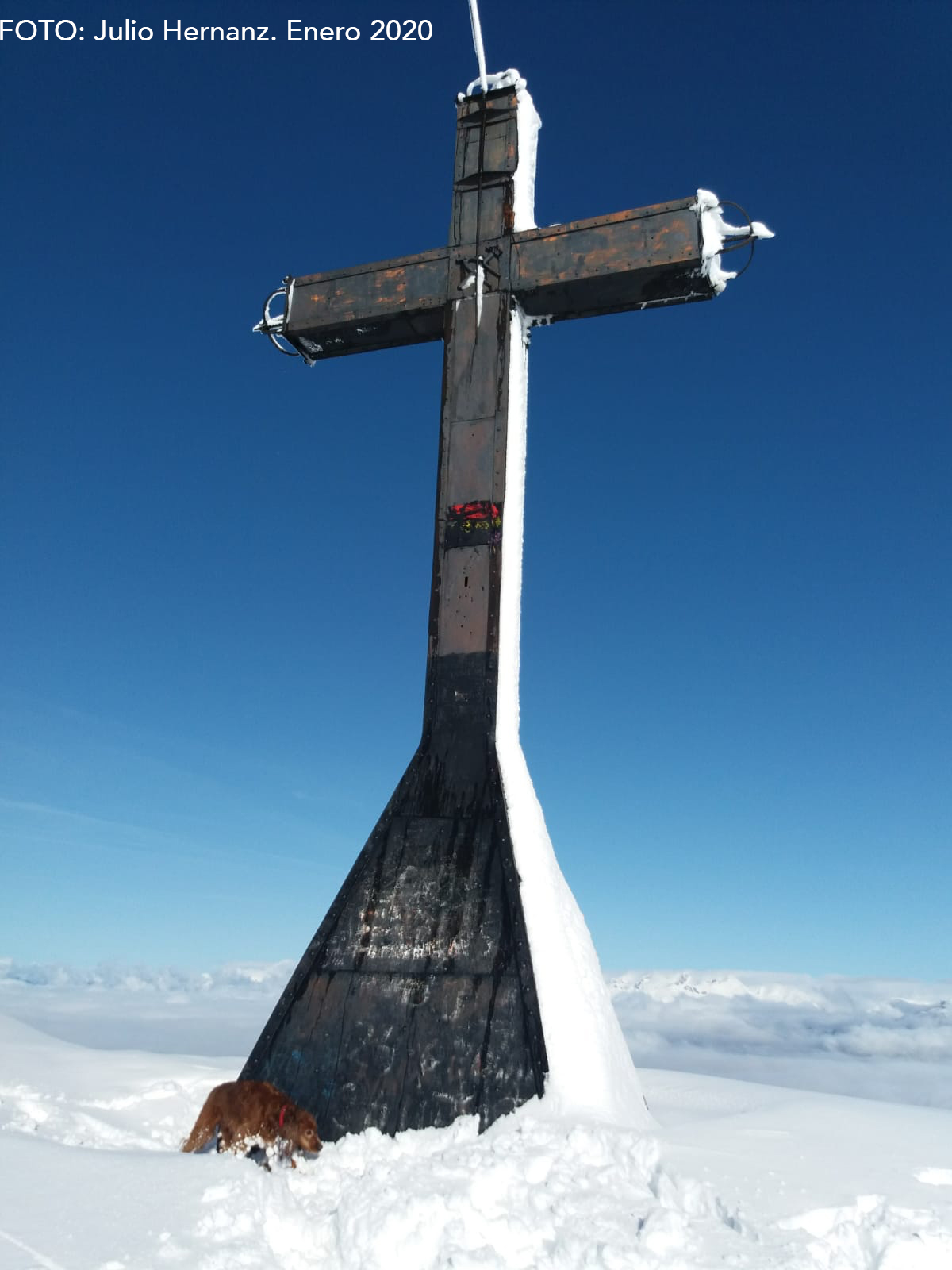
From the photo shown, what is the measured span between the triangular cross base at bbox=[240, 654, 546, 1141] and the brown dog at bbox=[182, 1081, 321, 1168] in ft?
1.45

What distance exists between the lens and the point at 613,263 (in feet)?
25.7

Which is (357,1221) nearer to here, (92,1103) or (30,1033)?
(92,1103)

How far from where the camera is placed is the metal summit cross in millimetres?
5871

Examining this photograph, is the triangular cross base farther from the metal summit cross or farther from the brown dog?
the brown dog

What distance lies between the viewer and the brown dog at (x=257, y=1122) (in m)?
5.36

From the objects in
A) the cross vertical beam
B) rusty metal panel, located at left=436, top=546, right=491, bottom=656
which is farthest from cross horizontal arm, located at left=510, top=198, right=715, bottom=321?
rusty metal panel, located at left=436, top=546, right=491, bottom=656

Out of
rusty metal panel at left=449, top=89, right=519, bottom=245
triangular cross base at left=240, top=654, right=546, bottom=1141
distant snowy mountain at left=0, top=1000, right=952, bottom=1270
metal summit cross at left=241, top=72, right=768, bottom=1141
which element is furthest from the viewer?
rusty metal panel at left=449, top=89, right=519, bottom=245

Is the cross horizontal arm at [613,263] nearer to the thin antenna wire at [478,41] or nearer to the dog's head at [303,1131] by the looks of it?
the thin antenna wire at [478,41]

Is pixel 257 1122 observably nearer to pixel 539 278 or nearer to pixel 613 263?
pixel 539 278

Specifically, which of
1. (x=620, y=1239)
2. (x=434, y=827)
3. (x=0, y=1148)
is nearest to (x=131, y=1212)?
(x=0, y=1148)

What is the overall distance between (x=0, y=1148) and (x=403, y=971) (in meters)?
2.44

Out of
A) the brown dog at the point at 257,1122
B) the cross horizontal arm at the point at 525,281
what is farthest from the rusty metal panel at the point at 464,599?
the brown dog at the point at 257,1122

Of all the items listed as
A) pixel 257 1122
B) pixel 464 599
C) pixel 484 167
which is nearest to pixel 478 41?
pixel 484 167

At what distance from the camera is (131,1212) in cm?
417
